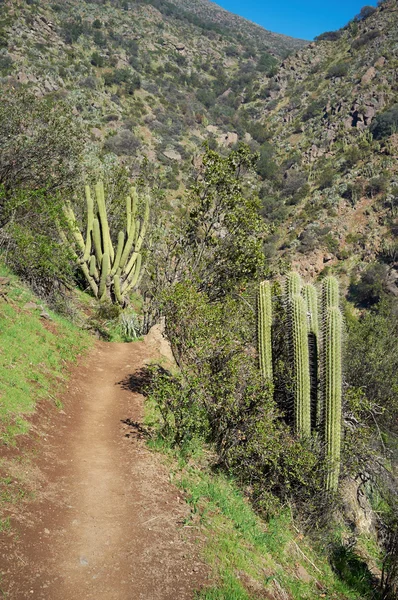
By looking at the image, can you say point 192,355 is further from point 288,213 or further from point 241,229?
point 288,213

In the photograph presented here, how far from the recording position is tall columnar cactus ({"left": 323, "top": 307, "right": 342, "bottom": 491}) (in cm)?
694

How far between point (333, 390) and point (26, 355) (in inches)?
226

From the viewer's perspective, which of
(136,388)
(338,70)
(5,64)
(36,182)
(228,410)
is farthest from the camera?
(338,70)

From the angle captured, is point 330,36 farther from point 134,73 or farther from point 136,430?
point 136,430

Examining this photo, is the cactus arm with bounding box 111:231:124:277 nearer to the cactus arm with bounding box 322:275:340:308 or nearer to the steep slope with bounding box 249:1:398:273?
the cactus arm with bounding box 322:275:340:308

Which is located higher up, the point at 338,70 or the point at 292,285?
the point at 338,70

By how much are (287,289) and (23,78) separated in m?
41.3

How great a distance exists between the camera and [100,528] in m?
4.50

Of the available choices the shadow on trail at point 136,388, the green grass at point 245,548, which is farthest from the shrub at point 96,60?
the green grass at point 245,548

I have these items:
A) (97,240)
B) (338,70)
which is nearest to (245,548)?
(97,240)

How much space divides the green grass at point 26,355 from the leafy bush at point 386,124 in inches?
1701

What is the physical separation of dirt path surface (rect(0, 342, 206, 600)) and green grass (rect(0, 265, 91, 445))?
0.53 metres

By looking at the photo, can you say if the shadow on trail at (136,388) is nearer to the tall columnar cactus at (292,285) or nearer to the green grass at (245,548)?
the green grass at (245,548)

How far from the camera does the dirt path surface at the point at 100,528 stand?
12.1 ft
